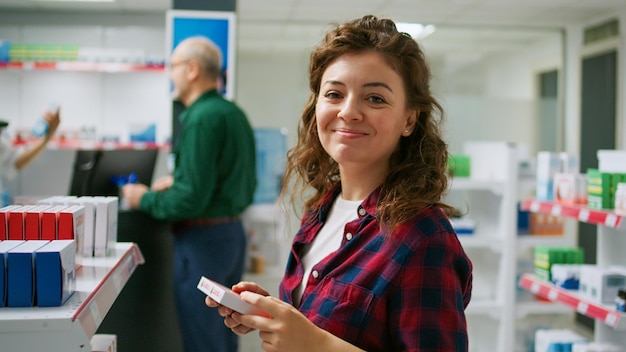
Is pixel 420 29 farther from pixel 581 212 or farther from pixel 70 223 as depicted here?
pixel 70 223

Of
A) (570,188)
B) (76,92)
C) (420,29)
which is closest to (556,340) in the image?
(570,188)

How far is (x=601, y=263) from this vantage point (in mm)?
3430

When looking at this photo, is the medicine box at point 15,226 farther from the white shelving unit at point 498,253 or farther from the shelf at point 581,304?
the white shelving unit at point 498,253

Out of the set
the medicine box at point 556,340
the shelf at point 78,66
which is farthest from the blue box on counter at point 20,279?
the shelf at point 78,66

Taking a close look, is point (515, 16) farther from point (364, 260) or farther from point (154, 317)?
point (364, 260)

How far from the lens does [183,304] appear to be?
3.03 m

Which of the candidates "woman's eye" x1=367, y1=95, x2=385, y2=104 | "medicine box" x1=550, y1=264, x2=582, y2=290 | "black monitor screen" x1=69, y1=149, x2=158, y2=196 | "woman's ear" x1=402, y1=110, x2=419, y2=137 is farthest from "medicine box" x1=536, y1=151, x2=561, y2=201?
"woman's eye" x1=367, y1=95, x2=385, y2=104

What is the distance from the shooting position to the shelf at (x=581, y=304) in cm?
290

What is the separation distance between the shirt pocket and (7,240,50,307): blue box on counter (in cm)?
57

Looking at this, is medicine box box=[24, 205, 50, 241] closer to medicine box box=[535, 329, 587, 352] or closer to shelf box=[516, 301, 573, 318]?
medicine box box=[535, 329, 587, 352]

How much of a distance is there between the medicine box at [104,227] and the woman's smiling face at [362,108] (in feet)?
2.70

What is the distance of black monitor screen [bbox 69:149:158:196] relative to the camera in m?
3.08

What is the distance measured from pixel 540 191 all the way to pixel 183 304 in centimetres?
215

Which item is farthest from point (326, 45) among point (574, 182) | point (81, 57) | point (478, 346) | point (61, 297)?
point (81, 57)
